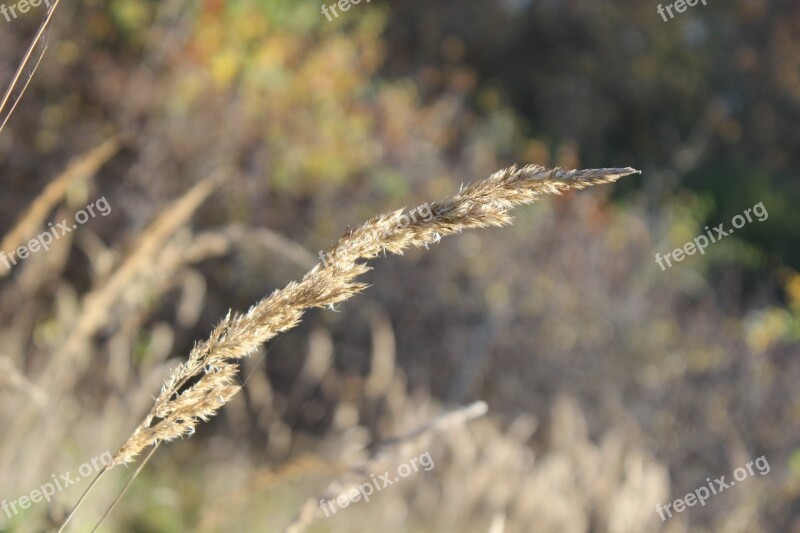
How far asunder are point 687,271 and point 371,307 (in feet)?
12.2

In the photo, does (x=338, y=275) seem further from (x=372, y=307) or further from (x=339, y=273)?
(x=372, y=307)

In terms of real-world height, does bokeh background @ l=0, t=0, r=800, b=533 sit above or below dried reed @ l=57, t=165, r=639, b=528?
above

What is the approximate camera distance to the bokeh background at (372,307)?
5.17 meters

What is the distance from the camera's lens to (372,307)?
8023 millimetres

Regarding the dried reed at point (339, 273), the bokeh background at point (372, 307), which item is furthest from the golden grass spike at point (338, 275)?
the bokeh background at point (372, 307)

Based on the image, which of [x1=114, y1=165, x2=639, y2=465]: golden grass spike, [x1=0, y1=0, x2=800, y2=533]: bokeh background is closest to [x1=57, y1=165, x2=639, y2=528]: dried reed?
[x1=114, y1=165, x2=639, y2=465]: golden grass spike

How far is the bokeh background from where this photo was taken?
517 centimetres

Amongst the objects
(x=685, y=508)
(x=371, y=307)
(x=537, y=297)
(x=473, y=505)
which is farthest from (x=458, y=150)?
(x=473, y=505)

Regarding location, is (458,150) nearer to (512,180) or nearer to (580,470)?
(580,470)

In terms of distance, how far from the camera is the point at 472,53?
51.3 ft

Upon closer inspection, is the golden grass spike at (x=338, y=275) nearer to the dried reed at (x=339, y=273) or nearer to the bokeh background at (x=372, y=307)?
the dried reed at (x=339, y=273)

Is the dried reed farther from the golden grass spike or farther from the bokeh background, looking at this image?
the bokeh background

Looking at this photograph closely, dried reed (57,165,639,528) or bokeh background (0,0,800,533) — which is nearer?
dried reed (57,165,639,528)

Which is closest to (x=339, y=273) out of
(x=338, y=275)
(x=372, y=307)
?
(x=338, y=275)
